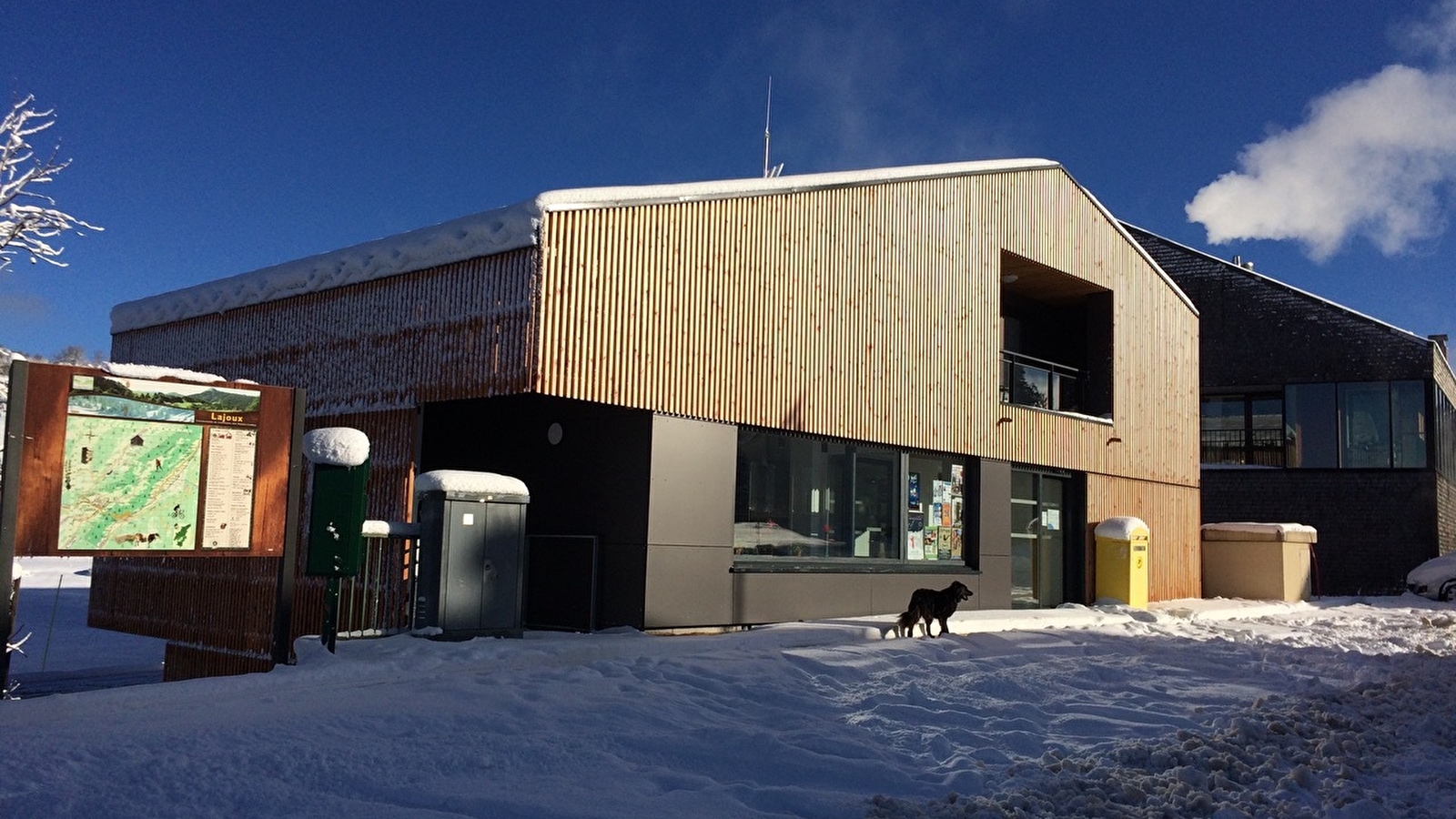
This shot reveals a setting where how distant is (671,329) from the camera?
39.7ft

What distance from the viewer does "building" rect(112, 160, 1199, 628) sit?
1159 centimetres

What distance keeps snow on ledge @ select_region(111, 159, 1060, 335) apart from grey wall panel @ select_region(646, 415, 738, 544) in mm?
2448

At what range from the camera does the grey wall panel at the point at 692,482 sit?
11875 millimetres

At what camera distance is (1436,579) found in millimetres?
25406

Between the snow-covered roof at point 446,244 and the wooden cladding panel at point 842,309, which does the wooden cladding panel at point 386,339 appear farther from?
the wooden cladding panel at point 842,309

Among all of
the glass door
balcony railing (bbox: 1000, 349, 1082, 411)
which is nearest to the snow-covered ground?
the glass door

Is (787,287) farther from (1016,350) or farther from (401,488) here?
(1016,350)

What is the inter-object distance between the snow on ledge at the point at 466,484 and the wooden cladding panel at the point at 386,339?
0.99 metres

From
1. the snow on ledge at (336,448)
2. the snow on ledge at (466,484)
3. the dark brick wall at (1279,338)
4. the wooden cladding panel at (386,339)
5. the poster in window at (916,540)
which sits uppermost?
the dark brick wall at (1279,338)

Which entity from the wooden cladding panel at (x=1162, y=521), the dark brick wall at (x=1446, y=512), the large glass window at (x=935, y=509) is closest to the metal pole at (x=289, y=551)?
the large glass window at (x=935, y=509)

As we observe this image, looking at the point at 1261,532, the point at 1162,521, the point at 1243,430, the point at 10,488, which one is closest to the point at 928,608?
the point at 10,488

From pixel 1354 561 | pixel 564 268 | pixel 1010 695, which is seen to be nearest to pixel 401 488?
pixel 564 268

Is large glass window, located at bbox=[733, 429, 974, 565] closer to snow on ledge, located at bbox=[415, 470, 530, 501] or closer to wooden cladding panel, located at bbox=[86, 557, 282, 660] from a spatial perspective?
snow on ledge, located at bbox=[415, 470, 530, 501]

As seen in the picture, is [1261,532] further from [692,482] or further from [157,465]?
[157,465]
